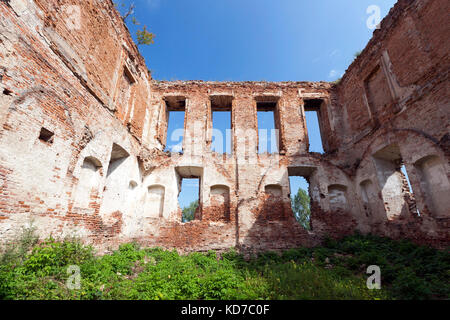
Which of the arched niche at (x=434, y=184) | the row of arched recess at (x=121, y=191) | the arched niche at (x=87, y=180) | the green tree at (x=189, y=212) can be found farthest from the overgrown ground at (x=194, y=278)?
the green tree at (x=189, y=212)

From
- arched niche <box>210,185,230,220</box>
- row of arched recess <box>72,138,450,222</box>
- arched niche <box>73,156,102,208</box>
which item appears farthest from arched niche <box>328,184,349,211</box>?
arched niche <box>73,156,102,208</box>

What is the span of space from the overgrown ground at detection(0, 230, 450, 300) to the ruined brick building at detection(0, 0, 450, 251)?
67cm

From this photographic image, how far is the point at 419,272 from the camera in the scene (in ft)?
16.2

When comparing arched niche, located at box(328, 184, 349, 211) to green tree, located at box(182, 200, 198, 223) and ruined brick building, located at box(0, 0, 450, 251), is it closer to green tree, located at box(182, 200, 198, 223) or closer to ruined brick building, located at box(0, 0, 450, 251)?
ruined brick building, located at box(0, 0, 450, 251)

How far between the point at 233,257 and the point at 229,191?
274cm

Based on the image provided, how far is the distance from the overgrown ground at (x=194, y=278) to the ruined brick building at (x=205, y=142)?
0.67m

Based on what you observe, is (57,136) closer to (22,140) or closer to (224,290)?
(22,140)

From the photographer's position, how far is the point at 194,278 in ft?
15.9

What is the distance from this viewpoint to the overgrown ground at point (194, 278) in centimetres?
384

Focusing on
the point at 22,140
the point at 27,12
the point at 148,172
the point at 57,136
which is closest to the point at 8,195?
the point at 22,140

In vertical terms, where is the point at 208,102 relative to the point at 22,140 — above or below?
above

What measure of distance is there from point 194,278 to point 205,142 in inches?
263

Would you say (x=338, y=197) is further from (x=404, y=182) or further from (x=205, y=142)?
(x=205, y=142)
